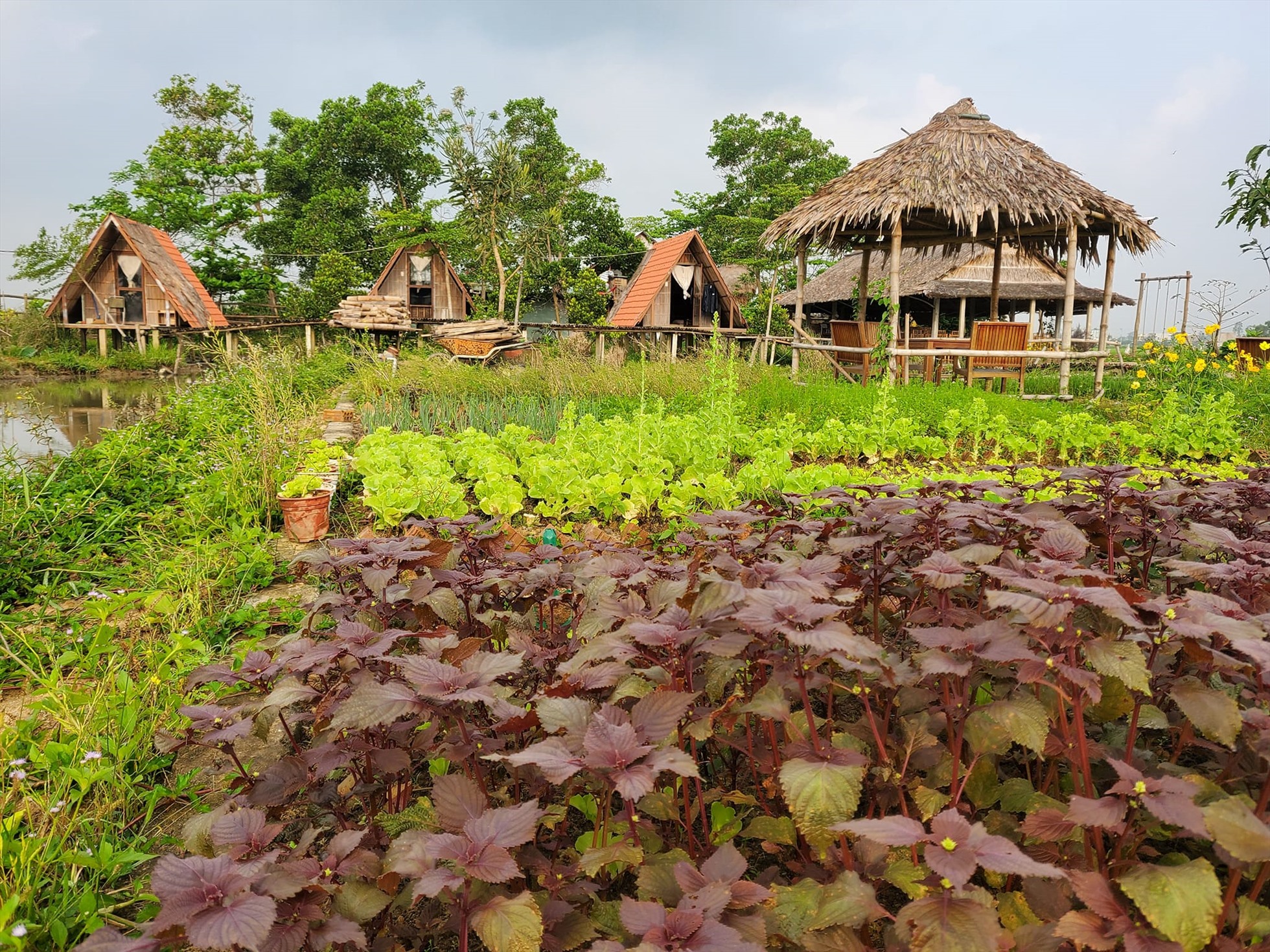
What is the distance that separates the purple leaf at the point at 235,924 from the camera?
943 mm

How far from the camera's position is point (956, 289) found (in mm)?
22828

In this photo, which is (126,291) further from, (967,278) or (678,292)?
(967,278)

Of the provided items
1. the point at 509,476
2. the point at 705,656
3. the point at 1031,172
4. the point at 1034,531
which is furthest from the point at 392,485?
the point at 1031,172

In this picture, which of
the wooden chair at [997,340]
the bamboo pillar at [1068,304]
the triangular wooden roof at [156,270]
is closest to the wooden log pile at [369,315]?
the triangular wooden roof at [156,270]

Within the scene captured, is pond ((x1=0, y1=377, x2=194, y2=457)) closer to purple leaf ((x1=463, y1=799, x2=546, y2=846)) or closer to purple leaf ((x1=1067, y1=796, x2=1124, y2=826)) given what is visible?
purple leaf ((x1=463, y1=799, x2=546, y2=846))

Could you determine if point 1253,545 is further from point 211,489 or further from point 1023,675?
point 211,489

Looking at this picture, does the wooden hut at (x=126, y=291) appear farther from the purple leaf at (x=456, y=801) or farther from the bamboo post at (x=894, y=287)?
the purple leaf at (x=456, y=801)

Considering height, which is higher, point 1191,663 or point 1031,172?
point 1031,172

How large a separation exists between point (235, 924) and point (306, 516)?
3305mm

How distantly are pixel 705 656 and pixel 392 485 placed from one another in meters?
2.81

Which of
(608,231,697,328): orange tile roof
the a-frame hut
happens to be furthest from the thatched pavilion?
the a-frame hut

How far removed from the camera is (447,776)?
1290mm

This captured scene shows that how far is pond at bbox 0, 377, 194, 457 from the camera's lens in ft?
20.0

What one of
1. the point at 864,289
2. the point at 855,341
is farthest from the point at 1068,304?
the point at 864,289
